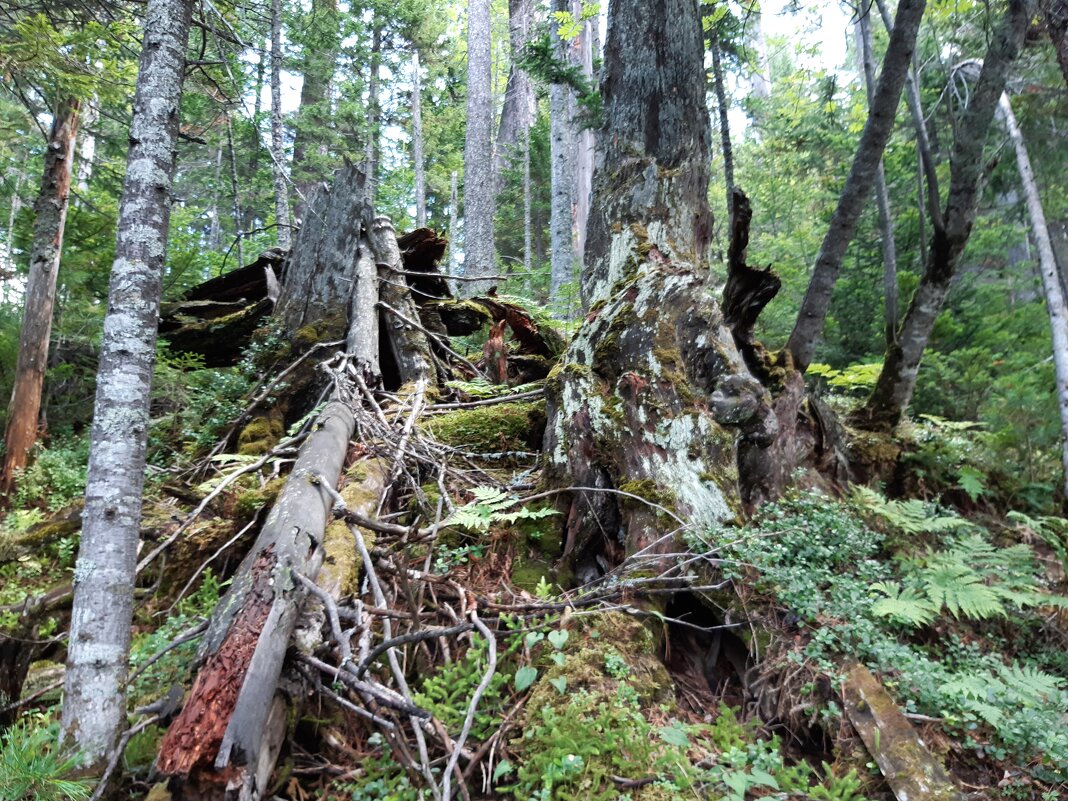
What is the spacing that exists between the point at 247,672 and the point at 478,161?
1351cm

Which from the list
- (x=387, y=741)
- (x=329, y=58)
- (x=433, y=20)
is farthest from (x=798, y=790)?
(x=433, y=20)

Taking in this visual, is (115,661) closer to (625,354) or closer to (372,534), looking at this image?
(372,534)

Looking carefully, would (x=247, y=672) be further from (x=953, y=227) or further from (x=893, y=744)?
(x=953, y=227)

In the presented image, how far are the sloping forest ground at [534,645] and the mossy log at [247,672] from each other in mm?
13

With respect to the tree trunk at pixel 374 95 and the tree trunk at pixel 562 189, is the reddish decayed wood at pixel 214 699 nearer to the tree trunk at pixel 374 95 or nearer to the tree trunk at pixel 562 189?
the tree trunk at pixel 562 189

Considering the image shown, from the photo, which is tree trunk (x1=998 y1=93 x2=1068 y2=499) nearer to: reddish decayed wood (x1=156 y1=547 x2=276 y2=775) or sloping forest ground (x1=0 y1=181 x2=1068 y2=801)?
sloping forest ground (x1=0 y1=181 x2=1068 y2=801)

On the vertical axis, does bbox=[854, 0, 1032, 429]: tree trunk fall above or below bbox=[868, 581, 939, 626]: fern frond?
above

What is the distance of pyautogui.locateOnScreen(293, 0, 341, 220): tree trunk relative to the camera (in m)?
17.0

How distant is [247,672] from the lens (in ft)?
6.96

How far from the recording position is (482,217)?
1367cm

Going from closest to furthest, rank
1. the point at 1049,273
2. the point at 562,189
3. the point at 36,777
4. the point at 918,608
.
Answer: the point at 36,777
the point at 918,608
the point at 1049,273
the point at 562,189

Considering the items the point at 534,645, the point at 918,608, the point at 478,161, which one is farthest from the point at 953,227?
the point at 478,161

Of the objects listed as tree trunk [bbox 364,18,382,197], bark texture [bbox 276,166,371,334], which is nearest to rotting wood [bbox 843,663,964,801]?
bark texture [bbox 276,166,371,334]

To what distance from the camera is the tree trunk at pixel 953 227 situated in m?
5.30
